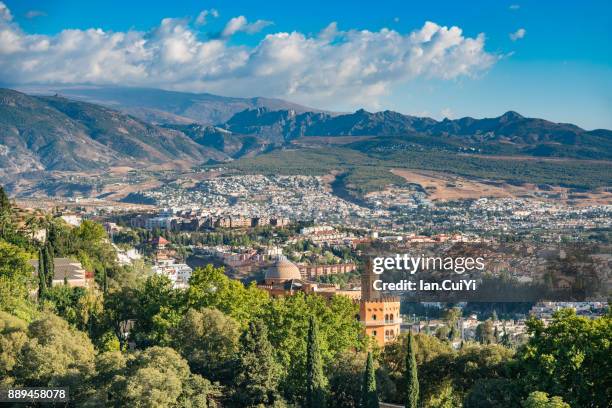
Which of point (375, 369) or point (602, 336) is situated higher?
point (602, 336)

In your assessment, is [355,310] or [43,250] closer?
[355,310]

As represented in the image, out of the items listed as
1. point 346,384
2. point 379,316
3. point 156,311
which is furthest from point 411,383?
point 379,316

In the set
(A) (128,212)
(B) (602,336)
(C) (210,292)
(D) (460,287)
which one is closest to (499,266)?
(D) (460,287)

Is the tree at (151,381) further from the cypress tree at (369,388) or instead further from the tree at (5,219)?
the tree at (5,219)

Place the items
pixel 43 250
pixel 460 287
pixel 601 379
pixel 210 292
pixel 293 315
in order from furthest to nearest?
pixel 460 287 → pixel 43 250 → pixel 210 292 → pixel 293 315 → pixel 601 379

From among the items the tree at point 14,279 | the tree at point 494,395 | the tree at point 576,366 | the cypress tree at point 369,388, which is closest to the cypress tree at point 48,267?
the tree at point 14,279

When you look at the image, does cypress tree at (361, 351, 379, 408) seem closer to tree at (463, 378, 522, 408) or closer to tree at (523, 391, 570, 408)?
tree at (463, 378, 522, 408)

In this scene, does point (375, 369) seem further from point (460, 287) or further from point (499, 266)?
point (499, 266)

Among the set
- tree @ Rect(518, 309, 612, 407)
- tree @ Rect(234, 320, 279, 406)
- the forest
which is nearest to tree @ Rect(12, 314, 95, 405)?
the forest
